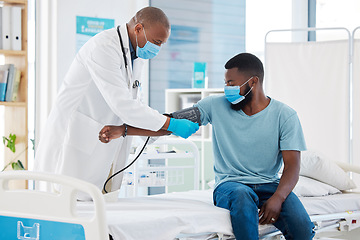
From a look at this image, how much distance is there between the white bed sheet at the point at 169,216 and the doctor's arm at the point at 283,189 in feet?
0.22

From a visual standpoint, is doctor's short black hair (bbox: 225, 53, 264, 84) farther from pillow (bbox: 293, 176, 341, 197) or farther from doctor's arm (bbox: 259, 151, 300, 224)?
pillow (bbox: 293, 176, 341, 197)

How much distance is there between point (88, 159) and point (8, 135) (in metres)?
2.23

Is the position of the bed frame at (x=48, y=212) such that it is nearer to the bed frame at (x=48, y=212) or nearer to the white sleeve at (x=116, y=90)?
the bed frame at (x=48, y=212)

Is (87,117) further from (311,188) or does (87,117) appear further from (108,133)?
(311,188)

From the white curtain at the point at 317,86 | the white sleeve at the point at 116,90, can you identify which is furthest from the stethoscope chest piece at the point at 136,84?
the white curtain at the point at 317,86

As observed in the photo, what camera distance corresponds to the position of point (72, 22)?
4293 mm

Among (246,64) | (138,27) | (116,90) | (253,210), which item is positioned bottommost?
(253,210)

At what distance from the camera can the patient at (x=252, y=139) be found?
2.24m

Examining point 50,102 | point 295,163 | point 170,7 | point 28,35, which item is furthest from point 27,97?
point 295,163

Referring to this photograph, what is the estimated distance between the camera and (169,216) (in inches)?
75.4

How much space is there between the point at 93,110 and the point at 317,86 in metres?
2.00

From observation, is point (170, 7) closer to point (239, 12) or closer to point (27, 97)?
point (239, 12)

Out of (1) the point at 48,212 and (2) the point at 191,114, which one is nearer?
(1) the point at 48,212

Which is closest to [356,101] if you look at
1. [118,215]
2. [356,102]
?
[356,102]
